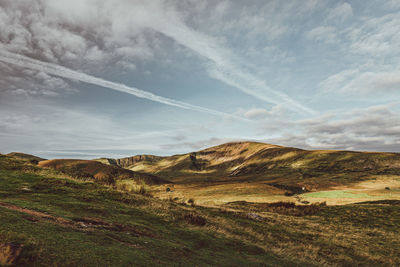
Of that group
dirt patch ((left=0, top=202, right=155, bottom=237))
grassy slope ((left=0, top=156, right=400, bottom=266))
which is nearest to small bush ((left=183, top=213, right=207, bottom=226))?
grassy slope ((left=0, top=156, right=400, bottom=266))

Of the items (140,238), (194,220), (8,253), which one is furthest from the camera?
(194,220)

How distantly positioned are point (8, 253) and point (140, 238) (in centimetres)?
559

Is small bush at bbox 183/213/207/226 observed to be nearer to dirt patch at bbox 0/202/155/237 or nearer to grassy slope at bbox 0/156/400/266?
grassy slope at bbox 0/156/400/266

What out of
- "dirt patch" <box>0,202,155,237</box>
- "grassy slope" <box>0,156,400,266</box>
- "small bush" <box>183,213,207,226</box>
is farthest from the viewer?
"small bush" <box>183,213,207,226</box>

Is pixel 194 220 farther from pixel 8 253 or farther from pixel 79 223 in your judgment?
pixel 8 253

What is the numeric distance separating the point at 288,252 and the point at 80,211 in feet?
41.5

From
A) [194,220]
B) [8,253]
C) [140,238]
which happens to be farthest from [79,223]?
[194,220]

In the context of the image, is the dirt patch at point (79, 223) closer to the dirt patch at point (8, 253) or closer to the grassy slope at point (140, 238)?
the grassy slope at point (140, 238)

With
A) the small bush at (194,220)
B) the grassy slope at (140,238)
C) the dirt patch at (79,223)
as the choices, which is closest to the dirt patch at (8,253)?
the grassy slope at (140,238)

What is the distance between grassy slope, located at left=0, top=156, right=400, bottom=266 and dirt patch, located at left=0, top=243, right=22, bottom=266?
0.44ft

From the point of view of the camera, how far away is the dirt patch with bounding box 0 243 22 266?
14.7 ft

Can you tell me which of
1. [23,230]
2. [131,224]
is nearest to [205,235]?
[131,224]

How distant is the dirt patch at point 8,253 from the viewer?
14.7 feet

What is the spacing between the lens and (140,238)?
9.76 metres
